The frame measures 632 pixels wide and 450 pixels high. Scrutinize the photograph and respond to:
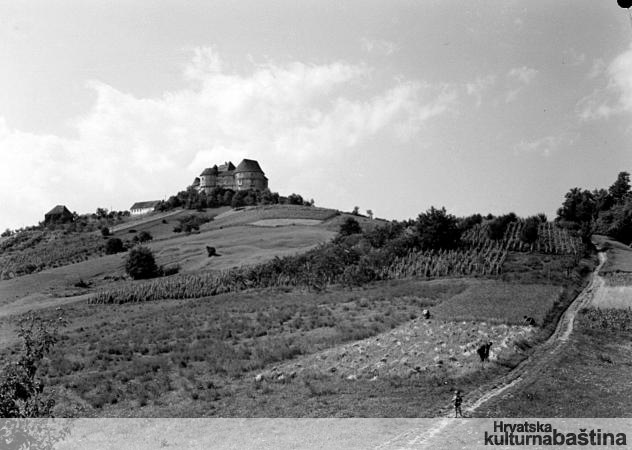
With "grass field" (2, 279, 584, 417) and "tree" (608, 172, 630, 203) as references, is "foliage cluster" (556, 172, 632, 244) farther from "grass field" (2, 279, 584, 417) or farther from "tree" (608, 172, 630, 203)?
"grass field" (2, 279, 584, 417)

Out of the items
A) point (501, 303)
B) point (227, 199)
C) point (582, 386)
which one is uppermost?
point (227, 199)

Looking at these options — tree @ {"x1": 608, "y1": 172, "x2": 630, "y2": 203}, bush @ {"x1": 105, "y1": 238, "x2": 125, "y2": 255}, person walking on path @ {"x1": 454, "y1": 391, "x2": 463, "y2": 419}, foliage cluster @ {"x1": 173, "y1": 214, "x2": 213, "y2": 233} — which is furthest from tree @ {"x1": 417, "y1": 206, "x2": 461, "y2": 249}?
tree @ {"x1": 608, "y1": 172, "x2": 630, "y2": 203}

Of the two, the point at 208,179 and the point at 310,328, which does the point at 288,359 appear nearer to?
the point at 310,328

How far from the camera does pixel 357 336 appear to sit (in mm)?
28594

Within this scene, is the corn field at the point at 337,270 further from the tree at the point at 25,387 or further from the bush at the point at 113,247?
the tree at the point at 25,387

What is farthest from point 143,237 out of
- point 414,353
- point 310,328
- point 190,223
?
point 414,353

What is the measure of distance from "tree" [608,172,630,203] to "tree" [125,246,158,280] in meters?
86.3

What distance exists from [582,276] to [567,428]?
36.8 meters

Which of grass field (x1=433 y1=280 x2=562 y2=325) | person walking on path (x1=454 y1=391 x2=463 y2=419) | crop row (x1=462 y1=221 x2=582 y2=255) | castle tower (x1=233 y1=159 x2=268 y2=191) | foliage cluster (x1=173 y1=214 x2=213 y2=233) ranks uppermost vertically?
castle tower (x1=233 y1=159 x2=268 y2=191)

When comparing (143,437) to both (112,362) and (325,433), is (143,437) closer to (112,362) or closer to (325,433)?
(325,433)

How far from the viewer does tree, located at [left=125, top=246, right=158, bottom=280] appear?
227 ft

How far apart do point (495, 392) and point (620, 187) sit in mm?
108043

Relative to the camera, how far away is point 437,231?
185 ft

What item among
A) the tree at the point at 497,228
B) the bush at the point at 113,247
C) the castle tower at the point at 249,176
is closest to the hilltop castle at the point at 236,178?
the castle tower at the point at 249,176
